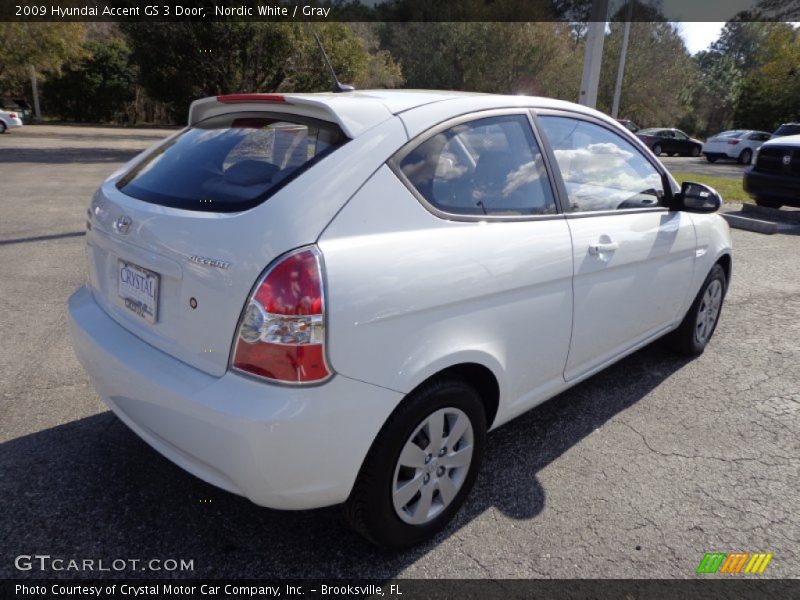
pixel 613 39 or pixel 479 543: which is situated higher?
pixel 613 39

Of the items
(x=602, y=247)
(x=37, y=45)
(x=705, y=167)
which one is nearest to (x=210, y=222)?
(x=602, y=247)

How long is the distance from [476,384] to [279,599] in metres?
1.10

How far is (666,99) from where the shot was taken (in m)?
39.2

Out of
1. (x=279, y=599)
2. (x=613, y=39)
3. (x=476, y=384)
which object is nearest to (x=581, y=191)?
(x=476, y=384)

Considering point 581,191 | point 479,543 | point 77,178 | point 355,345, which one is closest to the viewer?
point 355,345

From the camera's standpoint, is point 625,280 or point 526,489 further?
point 625,280

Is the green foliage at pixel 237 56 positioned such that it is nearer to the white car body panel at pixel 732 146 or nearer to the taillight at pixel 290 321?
the white car body panel at pixel 732 146

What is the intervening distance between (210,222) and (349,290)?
0.55 m

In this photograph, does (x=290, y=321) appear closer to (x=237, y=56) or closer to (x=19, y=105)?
(x=237, y=56)

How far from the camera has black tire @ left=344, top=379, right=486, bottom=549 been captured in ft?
6.89

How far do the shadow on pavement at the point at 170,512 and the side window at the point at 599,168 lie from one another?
130cm

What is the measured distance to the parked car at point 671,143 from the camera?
1172 inches

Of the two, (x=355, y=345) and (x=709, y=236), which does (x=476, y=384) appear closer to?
(x=355, y=345)

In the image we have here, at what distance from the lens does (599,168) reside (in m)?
3.30
